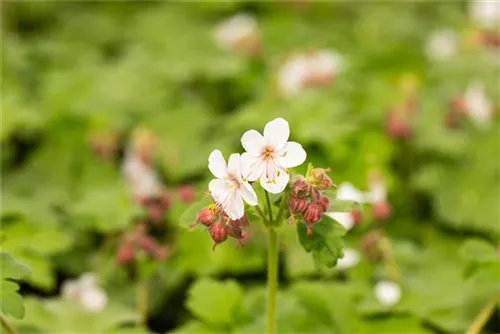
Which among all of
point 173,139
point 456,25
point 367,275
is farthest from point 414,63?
point 367,275

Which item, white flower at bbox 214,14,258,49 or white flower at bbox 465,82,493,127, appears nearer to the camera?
white flower at bbox 465,82,493,127

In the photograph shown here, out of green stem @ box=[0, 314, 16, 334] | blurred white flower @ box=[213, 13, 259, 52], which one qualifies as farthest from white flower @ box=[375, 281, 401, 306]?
blurred white flower @ box=[213, 13, 259, 52]

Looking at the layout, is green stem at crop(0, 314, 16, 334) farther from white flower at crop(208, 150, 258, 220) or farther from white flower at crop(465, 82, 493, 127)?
white flower at crop(465, 82, 493, 127)

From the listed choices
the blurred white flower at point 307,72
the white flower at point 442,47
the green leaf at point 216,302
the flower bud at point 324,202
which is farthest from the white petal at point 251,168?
the white flower at point 442,47

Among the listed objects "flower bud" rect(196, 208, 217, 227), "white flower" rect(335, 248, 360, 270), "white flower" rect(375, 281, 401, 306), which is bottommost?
"flower bud" rect(196, 208, 217, 227)

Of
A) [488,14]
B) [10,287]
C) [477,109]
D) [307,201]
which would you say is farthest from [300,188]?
[488,14]

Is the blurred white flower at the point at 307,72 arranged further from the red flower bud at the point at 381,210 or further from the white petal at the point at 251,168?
the white petal at the point at 251,168

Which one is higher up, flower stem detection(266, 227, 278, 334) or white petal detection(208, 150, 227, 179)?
white petal detection(208, 150, 227, 179)
